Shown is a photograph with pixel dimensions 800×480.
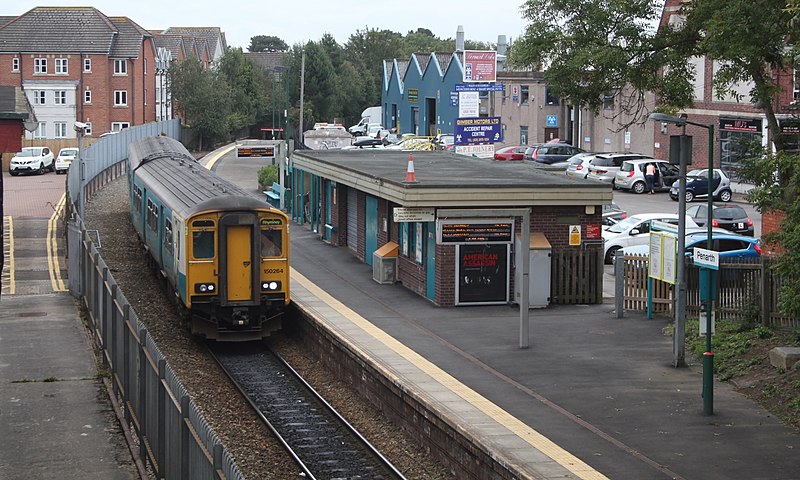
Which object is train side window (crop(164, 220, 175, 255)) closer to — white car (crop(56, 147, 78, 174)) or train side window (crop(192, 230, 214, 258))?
train side window (crop(192, 230, 214, 258))

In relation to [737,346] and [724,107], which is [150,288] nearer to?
[737,346]

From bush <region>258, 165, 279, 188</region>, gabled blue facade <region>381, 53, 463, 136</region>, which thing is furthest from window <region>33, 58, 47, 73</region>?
bush <region>258, 165, 279, 188</region>

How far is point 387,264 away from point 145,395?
47.7 ft

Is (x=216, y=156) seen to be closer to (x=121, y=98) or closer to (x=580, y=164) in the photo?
(x=121, y=98)

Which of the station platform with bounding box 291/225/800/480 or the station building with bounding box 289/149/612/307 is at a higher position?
the station building with bounding box 289/149/612/307

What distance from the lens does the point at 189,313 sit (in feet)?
72.2

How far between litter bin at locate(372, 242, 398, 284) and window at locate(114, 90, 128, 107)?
6054 centimetres

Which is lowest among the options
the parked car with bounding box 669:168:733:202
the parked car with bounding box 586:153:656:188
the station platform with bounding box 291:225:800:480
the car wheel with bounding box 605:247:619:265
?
the station platform with bounding box 291:225:800:480

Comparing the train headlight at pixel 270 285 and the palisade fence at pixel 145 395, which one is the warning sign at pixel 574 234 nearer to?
the train headlight at pixel 270 285

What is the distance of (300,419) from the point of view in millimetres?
17781

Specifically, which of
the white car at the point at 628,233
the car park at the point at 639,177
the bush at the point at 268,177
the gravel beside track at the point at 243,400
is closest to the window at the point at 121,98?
the bush at the point at 268,177

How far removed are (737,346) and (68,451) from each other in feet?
36.5

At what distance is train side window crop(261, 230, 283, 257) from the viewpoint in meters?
21.7

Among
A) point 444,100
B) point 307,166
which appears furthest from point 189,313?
point 444,100
